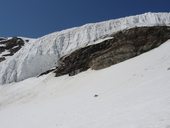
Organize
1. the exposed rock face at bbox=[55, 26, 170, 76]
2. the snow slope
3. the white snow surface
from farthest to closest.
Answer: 1. the white snow surface
2. the exposed rock face at bbox=[55, 26, 170, 76]
3. the snow slope

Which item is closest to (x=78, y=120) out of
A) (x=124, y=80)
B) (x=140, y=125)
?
(x=140, y=125)

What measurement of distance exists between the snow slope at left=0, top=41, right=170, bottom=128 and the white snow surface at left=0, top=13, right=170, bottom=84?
5.73m

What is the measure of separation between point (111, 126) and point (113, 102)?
4877mm

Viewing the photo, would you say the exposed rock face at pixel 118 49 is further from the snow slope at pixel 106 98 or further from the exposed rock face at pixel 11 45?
the exposed rock face at pixel 11 45

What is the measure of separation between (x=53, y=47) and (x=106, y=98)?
30313 mm

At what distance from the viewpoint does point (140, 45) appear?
98.9 ft

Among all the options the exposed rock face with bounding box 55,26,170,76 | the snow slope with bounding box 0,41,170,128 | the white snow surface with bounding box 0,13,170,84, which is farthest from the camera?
the white snow surface with bounding box 0,13,170,84

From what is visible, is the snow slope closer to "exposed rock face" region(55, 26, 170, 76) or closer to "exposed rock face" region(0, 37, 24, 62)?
"exposed rock face" region(55, 26, 170, 76)

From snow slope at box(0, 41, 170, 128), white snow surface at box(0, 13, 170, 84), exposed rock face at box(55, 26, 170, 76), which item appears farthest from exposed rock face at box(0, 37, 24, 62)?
exposed rock face at box(55, 26, 170, 76)

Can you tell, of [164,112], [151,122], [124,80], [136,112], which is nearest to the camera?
[151,122]

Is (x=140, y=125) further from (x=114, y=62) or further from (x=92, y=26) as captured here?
(x=92, y=26)

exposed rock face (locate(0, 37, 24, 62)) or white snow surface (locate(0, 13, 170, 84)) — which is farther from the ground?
exposed rock face (locate(0, 37, 24, 62))

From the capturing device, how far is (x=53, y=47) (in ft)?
155

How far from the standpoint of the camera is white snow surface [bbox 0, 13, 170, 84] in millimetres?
44062
